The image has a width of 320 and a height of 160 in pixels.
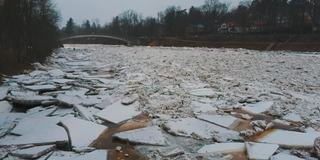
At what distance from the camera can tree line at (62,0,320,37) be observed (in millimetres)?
53375

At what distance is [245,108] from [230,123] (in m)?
1.47

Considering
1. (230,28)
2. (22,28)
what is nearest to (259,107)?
(22,28)

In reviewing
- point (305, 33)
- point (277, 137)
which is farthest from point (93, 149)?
point (305, 33)

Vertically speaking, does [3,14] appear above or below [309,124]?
above

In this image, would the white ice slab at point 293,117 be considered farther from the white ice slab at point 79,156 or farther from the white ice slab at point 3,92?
the white ice slab at point 3,92

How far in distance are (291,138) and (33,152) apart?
4212mm

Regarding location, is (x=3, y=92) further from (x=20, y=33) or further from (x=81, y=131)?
(x=20, y=33)

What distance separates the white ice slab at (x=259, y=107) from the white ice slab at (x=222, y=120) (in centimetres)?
91

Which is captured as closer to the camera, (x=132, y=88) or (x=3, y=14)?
(x=132, y=88)

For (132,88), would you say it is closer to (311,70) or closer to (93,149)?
(93,149)

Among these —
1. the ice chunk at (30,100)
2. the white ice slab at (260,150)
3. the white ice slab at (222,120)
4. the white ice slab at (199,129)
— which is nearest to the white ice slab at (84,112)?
the ice chunk at (30,100)

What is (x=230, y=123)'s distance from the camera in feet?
24.8

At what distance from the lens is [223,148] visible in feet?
19.6

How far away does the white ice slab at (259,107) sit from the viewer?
862cm
